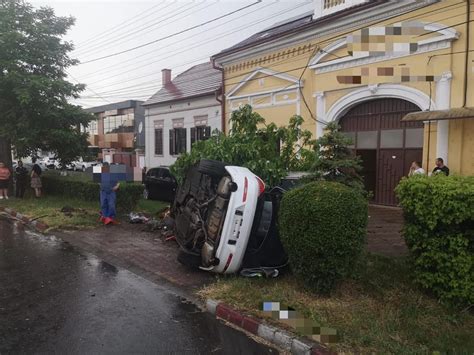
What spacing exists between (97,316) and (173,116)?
18866mm

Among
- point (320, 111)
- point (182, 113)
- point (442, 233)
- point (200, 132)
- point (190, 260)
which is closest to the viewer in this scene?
point (442, 233)

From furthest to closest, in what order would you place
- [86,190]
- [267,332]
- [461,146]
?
[86,190] < [461,146] < [267,332]

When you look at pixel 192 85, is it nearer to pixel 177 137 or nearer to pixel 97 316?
pixel 177 137

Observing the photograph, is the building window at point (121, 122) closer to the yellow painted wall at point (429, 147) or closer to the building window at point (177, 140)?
the building window at point (177, 140)

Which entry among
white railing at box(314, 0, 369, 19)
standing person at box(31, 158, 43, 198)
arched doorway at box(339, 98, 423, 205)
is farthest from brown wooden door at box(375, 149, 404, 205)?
standing person at box(31, 158, 43, 198)

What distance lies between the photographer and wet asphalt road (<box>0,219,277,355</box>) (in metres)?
4.14

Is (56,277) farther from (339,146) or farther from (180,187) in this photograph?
(339,146)

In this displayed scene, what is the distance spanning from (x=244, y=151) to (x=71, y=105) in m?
11.7

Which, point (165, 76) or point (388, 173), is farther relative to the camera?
point (165, 76)

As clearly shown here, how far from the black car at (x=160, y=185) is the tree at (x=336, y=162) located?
9.71 m

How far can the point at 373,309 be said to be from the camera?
4727 millimetres

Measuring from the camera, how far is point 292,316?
15.0 ft

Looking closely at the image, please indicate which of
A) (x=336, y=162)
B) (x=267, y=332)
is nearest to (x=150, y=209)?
(x=336, y=162)

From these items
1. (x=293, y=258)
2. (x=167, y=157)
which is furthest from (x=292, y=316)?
(x=167, y=157)
